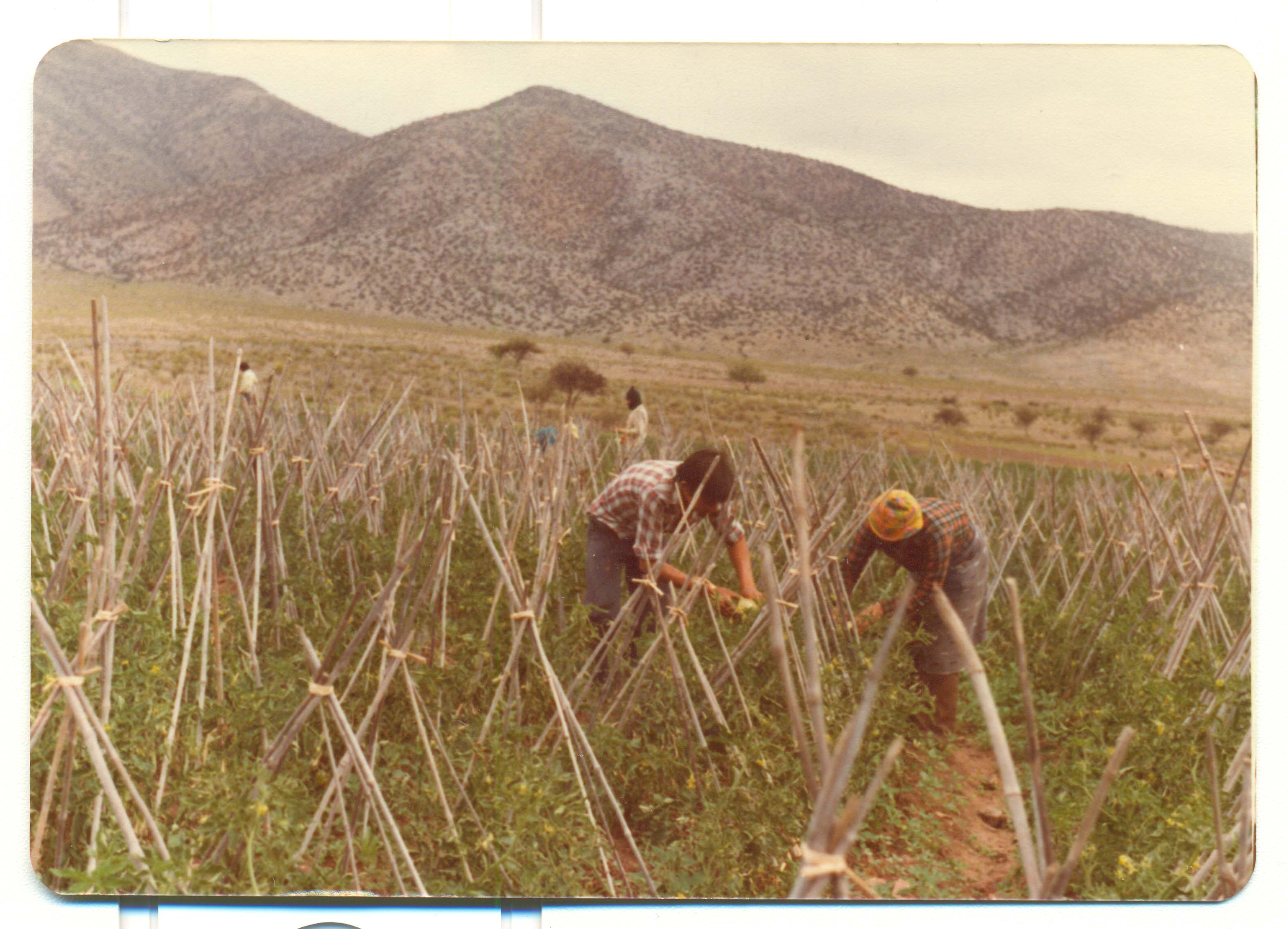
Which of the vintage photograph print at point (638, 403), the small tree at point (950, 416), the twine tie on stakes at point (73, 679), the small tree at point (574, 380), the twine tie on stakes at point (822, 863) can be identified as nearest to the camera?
the twine tie on stakes at point (822, 863)

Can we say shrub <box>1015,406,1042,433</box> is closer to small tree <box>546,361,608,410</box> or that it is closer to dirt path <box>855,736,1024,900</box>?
dirt path <box>855,736,1024,900</box>

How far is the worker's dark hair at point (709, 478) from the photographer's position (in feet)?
8.38

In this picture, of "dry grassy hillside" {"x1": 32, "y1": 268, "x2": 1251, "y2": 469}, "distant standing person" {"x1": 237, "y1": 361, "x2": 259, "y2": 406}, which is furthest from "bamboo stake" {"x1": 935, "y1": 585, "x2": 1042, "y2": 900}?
"distant standing person" {"x1": 237, "y1": 361, "x2": 259, "y2": 406}

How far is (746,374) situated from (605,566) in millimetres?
709

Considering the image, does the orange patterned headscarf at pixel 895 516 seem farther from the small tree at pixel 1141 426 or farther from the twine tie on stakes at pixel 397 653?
the twine tie on stakes at pixel 397 653

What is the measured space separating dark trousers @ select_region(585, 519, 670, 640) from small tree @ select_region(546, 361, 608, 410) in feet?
1.26

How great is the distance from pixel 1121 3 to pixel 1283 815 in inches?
87.3

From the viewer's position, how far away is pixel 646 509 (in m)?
2.58

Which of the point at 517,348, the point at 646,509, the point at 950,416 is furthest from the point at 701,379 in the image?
the point at 950,416

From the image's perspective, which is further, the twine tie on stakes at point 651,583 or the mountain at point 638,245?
the mountain at point 638,245

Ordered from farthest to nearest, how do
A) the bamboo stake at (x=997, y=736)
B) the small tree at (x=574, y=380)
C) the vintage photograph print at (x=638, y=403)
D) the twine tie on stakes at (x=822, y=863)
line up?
1. the small tree at (x=574, y=380)
2. the vintage photograph print at (x=638, y=403)
3. the twine tie on stakes at (x=822, y=863)
4. the bamboo stake at (x=997, y=736)

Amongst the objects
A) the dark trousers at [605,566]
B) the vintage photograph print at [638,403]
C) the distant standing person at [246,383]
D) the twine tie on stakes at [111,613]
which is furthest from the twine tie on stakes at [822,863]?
the distant standing person at [246,383]

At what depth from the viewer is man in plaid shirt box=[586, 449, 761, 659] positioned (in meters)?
2.56

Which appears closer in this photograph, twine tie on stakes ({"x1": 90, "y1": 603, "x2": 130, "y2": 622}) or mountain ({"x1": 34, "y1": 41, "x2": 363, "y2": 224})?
twine tie on stakes ({"x1": 90, "y1": 603, "x2": 130, "y2": 622})
